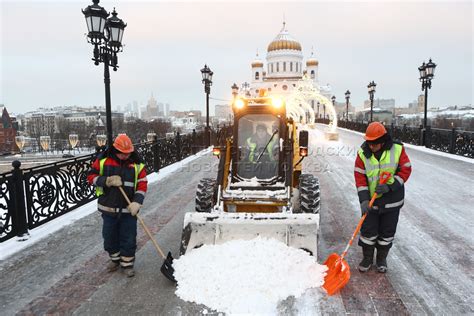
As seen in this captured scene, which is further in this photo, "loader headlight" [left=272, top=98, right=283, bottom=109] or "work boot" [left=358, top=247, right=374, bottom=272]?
"loader headlight" [left=272, top=98, right=283, bottom=109]

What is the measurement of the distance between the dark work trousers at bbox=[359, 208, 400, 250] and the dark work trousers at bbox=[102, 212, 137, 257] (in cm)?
312

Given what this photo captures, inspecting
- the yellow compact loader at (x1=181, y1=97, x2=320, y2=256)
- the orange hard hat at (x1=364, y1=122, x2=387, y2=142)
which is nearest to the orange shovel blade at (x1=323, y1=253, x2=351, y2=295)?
the yellow compact loader at (x1=181, y1=97, x2=320, y2=256)

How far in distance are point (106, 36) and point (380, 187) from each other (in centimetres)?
777

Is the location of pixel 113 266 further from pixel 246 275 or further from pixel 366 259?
pixel 366 259

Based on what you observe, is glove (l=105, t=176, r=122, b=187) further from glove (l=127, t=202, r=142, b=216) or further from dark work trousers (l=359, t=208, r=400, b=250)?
dark work trousers (l=359, t=208, r=400, b=250)

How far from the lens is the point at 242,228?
15.0 feet

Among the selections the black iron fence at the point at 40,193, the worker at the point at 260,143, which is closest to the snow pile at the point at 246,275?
A: the worker at the point at 260,143

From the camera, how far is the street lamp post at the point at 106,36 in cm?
802

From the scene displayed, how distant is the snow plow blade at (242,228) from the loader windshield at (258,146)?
135 cm

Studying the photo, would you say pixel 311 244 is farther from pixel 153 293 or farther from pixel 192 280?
pixel 153 293

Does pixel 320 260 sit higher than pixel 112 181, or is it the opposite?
pixel 112 181

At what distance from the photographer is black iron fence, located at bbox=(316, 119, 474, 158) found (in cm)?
1501

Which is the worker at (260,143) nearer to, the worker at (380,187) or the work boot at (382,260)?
the worker at (380,187)

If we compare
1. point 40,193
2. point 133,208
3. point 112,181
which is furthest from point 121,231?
point 40,193
